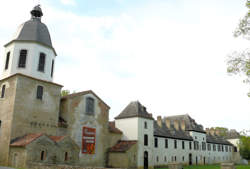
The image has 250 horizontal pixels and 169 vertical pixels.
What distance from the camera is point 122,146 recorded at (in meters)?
31.5

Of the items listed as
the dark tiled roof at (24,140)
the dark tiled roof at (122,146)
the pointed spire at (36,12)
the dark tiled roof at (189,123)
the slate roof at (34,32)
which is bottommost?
the dark tiled roof at (122,146)

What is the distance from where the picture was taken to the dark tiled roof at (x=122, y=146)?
30.5 metres

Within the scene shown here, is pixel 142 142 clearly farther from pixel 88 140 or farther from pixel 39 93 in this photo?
pixel 39 93

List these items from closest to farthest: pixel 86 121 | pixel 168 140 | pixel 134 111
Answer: pixel 86 121 → pixel 134 111 → pixel 168 140

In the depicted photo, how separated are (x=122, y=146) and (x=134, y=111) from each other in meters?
6.09

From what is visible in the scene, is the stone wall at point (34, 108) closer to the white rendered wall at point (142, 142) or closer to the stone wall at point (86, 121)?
the stone wall at point (86, 121)

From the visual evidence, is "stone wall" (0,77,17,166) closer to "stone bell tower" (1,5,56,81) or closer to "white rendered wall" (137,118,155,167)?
"stone bell tower" (1,5,56,81)

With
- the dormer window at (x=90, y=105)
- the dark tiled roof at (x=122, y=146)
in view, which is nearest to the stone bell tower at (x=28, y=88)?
the dormer window at (x=90, y=105)

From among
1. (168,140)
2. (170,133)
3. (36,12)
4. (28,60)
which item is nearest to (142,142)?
(168,140)

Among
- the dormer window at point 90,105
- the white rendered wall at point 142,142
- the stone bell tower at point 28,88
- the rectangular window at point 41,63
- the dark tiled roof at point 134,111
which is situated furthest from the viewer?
the dark tiled roof at point 134,111

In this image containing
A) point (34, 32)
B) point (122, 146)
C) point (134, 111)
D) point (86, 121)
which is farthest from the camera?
point (134, 111)

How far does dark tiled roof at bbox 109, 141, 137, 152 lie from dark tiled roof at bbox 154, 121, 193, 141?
8.55m

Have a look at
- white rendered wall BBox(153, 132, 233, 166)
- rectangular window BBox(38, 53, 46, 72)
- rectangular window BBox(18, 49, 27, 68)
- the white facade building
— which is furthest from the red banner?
white rendered wall BBox(153, 132, 233, 166)

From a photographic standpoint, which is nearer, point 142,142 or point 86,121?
point 86,121
